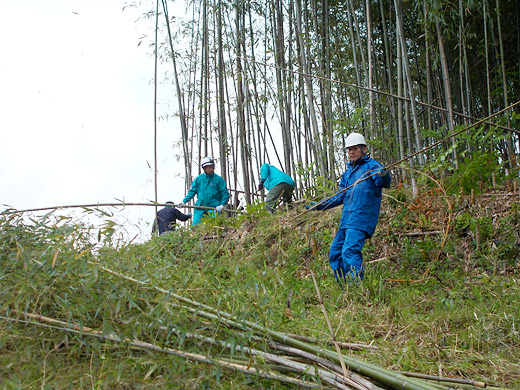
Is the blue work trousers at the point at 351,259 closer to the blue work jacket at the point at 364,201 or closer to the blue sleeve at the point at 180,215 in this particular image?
the blue work jacket at the point at 364,201

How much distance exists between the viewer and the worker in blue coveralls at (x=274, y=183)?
6.05 m

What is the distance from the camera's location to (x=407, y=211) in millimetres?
4543

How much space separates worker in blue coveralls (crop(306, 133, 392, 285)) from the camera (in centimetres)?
350

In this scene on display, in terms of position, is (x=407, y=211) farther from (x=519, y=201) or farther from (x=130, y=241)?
(x=130, y=241)

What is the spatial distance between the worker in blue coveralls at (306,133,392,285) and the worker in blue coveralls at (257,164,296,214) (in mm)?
2244

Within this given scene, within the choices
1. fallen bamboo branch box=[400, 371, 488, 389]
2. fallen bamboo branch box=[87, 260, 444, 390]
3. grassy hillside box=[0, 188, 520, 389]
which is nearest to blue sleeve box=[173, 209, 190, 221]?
grassy hillside box=[0, 188, 520, 389]

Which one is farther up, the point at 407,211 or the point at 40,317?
the point at 407,211

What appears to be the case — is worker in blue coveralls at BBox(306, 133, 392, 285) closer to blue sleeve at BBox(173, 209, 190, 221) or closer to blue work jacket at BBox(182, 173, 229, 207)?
blue work jacket at BBox(182, 173, 229, 207)

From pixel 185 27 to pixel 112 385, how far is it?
5737 mm

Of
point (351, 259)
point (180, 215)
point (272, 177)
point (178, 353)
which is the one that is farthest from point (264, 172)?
point (178, 353)

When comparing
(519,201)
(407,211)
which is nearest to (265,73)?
(407,211)

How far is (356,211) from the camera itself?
11.7 feet

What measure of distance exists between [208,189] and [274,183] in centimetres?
86

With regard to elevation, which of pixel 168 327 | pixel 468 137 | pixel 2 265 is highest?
pixel 468 137
